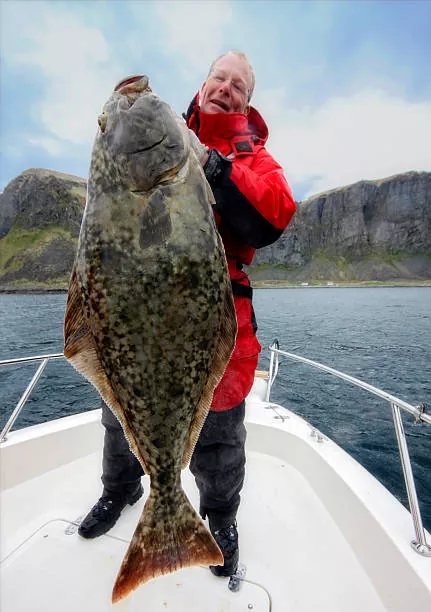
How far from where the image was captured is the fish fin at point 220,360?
1.92m

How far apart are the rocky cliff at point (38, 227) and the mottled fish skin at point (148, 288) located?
430 feet

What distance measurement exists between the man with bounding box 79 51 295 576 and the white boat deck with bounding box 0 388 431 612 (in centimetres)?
45

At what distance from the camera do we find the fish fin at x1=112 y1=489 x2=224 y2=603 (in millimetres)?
1937

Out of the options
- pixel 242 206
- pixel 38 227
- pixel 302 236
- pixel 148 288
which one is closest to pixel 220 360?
pixel 148 288

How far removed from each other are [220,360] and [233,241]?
0.93m

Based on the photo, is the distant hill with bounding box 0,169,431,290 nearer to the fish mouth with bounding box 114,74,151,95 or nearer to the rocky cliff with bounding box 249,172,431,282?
the rocky cliff with bounding box 249,172,431,282

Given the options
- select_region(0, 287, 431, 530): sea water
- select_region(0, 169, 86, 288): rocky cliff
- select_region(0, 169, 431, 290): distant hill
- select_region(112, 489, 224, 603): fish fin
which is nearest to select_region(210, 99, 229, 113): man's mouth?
select_region(112, 489, 224, 603): fish fin

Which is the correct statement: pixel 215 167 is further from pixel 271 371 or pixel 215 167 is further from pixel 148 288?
pixel 271 371

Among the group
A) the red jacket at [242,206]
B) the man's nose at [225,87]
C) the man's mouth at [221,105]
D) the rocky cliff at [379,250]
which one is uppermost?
the rocky cliff at [379,250]

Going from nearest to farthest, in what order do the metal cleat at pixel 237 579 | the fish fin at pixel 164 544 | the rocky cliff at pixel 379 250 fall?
the fish fin at pixel 164 544 → the metal cleat at pixel 237 579 → the rocky cliff at pixel 379 250

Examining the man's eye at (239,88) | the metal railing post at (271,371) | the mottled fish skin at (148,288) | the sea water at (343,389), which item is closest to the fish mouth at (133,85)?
the mottled fish skin at (148,288)

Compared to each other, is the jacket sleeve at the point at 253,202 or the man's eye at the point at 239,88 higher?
the man's eye at the point at 239,88

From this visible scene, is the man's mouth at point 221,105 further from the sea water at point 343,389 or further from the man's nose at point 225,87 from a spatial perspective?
the sea water at point 343,389

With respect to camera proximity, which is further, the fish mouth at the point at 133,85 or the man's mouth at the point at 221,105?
the man's mouth at the point at 221,105
